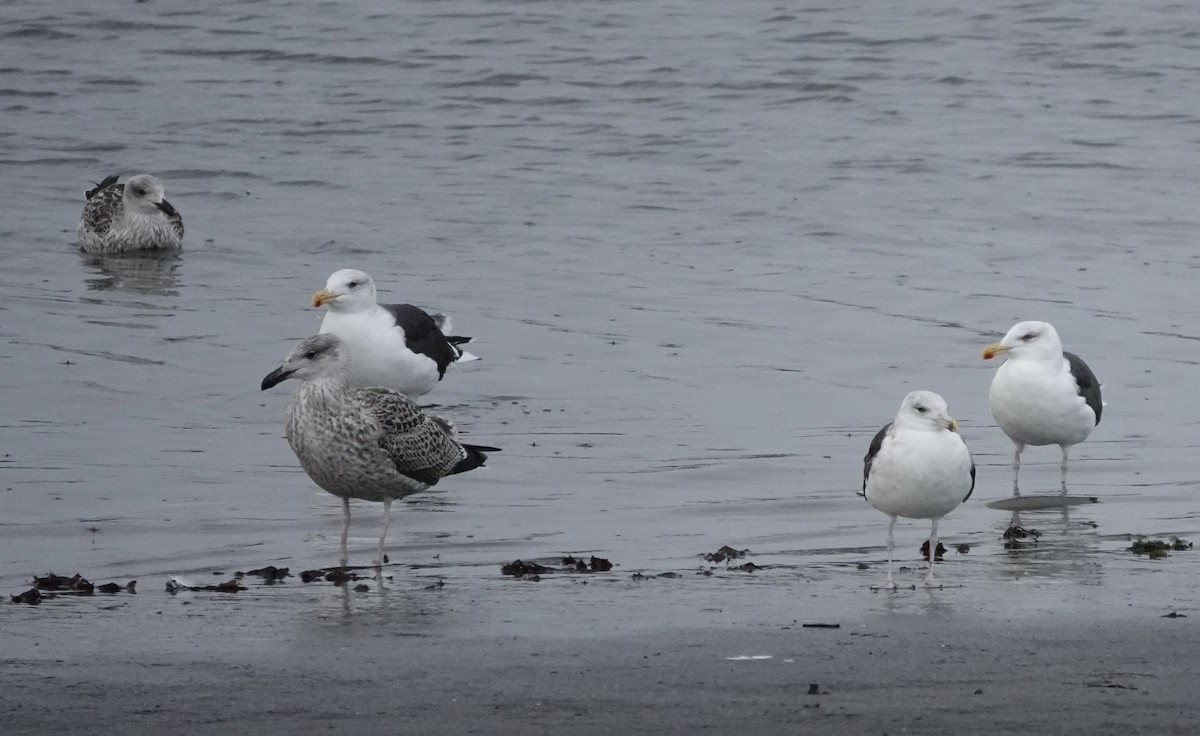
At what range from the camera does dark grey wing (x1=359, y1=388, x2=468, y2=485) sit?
9.29 m

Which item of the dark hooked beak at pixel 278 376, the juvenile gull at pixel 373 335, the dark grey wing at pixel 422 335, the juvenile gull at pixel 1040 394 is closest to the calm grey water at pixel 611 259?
the juvenile gull at pixel 1040 394

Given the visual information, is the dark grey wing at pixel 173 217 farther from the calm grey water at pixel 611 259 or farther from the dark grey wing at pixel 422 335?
the dark grey wing at pixel 422 335

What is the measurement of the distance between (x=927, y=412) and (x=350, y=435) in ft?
9.28

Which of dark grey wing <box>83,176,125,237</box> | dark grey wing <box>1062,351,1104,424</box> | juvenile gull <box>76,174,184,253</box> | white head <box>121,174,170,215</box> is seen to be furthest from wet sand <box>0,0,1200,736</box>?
white head <box>121,174,170,215</box>

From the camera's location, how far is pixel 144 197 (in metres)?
19.8

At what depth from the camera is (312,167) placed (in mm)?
24703

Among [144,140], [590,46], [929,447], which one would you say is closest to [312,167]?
[144,140]

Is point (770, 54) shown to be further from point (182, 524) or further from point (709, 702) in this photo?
point (709, 702)

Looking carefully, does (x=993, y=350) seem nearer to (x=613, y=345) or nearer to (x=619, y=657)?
(x=613, y=345)

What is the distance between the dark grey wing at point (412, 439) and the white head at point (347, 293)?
2.88 metres

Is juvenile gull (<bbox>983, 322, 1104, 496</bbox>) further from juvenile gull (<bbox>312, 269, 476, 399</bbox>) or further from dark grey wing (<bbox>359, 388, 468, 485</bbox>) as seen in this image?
juvenile gull (<bbox>312, 269, 476, 399</bbox>)

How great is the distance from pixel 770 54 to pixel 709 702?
85.5 feet

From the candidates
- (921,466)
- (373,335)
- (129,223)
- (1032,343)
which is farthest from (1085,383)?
(129,223)

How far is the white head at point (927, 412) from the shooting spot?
8.48m
